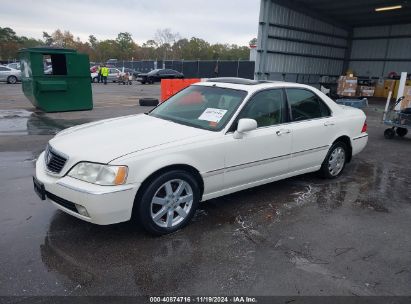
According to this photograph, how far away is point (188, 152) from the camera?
3.71 meters

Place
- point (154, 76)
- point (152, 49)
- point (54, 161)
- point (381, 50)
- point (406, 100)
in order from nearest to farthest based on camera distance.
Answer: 1. point (54, 161)
2. point (406, 100)
3. point (381, 50)
4. point (154, 76)
5. point (152, 49)

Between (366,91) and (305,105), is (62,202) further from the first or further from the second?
(366,91)

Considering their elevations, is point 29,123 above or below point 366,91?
below

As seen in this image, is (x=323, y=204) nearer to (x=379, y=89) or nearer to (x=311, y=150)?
(x=311, y=150)

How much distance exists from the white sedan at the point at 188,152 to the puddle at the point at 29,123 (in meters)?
5.26

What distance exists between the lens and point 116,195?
3.27 meters

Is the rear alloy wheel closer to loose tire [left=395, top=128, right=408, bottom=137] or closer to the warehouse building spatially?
the warehouse building

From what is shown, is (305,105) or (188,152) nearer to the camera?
(188,152)

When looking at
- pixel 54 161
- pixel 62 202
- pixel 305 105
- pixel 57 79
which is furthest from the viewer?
pixel 57 79

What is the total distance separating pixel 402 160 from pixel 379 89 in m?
18.1

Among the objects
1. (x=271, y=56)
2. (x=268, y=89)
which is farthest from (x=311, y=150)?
(x=271, y=56)

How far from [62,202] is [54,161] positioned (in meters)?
0.47

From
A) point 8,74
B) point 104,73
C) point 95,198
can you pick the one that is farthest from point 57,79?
point 104,73

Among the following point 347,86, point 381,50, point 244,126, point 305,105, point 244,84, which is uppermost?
point 381,50
